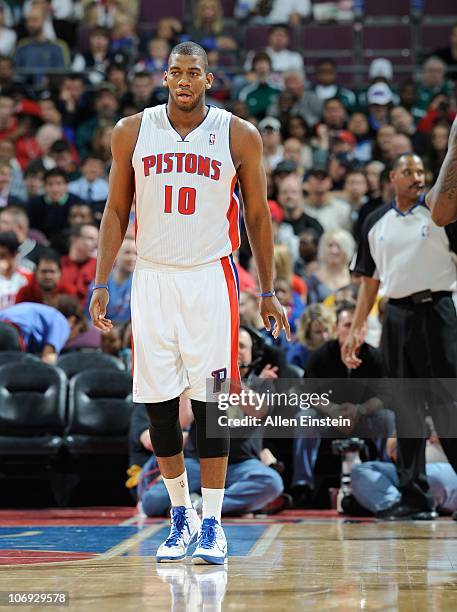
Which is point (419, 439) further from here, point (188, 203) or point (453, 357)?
point (188, 203)

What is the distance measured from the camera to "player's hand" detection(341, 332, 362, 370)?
7148 mm

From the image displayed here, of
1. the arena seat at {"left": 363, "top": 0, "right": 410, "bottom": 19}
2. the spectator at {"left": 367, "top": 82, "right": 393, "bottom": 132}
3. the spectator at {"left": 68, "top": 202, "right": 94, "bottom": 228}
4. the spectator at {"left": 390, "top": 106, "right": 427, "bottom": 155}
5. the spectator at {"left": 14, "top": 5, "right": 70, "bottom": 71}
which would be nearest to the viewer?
the spectator at {"left": 68, "top": 202, "right": 94, "bottom": 228}

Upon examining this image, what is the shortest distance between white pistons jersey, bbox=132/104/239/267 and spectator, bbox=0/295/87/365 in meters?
3.85

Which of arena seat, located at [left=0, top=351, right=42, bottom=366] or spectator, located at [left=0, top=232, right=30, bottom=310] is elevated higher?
spectator, located at [left=0, top=232, right=30, bottom=310]

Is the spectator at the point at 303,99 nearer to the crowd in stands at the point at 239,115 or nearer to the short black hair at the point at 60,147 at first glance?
the crowd in stands at the point at 239,115

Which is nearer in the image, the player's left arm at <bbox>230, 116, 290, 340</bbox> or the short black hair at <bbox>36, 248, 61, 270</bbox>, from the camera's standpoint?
the player's left arm at <bbox>230, 116, 290, 340</bbox>

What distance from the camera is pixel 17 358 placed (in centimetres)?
839

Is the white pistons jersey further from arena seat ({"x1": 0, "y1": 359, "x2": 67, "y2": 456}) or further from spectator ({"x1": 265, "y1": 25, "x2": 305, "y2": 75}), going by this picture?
spectator ({"x1": 265, "y1": 25, "x2": 305, "y2": 75})

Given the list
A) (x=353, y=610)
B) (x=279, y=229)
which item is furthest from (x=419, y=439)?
(x=279, y=229)

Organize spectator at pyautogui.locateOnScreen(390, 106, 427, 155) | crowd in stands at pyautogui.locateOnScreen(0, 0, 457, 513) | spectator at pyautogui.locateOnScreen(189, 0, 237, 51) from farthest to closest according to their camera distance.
Result: 1. spectator at pyautogui.locateOnScreen(189, 0, 237, 51)
2. spectator at pyautogui.locateOnScreen(390, 106, 427, 155)
3. crowd in stands at pyautogui.locateOnScreen(0, 0, 457, 513)

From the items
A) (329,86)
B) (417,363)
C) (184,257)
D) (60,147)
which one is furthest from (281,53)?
(184,257)

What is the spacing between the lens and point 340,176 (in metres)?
12.6

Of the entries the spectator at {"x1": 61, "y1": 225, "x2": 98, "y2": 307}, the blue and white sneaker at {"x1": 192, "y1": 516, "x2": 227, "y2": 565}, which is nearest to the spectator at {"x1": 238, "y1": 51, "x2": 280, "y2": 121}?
the spectator at {"x1": 61, "y1": 225, "x2": 98, "y2": 307}

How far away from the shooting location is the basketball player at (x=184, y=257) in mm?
4871
